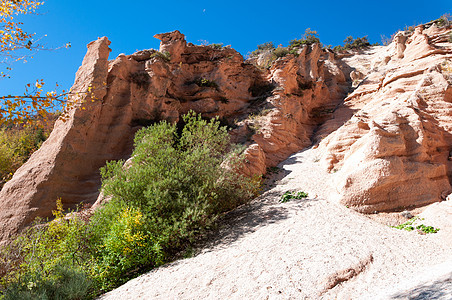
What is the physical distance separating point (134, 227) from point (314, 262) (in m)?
4.65

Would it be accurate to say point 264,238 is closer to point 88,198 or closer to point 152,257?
point 152,257

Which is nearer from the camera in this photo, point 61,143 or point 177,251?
point 177,251

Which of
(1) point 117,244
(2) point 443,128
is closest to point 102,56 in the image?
(1) point 117,244

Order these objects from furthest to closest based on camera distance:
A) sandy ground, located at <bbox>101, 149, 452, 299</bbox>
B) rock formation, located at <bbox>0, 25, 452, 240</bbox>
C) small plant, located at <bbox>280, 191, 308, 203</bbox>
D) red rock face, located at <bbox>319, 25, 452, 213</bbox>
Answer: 1. small plant, located at <bbox>280, 191, 308, 203</bbox>
2. rock formation, located at <bbox>0, 25, 452, 240</bbox>
3. red rock face, located at <bbox>319, 25, 452, 213</bbox>
4. sandy ground, located at <bbox>101, 149, 452, 299</bbox>

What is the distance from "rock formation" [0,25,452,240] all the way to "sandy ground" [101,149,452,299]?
1.45 meters

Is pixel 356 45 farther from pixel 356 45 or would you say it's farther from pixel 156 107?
pixel 156 107

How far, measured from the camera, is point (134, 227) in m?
6.71

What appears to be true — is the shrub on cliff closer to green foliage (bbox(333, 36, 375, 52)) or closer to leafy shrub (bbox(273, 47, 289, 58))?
leafy shrub (bbox(273, 47, 289, 58))

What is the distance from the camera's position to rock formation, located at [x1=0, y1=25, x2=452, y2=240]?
329 inches

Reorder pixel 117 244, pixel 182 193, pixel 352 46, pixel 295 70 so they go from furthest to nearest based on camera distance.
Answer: pixel 352 46
pixel 295 70
pixel 182 193
pixel 117 244

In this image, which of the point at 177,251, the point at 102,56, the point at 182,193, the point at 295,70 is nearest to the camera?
the point at 177,251

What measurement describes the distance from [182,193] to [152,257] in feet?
6.75

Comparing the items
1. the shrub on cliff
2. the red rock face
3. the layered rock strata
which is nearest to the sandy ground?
the red rock face

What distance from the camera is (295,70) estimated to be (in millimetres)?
21297
